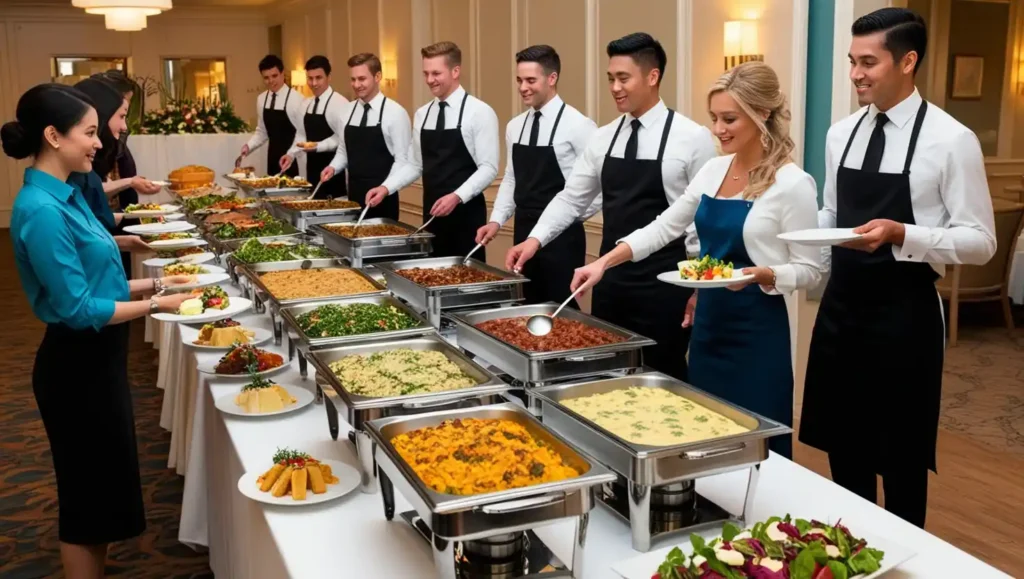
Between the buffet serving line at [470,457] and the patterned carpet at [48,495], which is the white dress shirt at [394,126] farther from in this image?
the buffet serving line at [470,457]

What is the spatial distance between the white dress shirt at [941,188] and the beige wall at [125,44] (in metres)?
12.4

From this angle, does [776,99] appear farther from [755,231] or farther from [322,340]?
[322,340]

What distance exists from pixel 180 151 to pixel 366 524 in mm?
7116

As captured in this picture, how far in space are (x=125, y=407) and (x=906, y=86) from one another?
2174 millimetres

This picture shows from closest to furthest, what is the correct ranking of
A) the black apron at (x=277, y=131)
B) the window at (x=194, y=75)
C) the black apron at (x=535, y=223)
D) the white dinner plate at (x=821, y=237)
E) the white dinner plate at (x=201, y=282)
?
the white dinner plate at (x=821, y=237) → the white dinner plate at (x=201, y=282) → the black apron at (x=535, y=223) → the black apron at (x=277, y=131) → the window at (x=194, y=75)

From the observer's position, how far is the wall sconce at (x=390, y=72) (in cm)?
902

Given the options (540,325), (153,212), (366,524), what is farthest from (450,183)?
(366,524)

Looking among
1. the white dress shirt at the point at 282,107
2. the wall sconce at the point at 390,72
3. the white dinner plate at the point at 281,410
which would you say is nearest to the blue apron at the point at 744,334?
the white dinner plate at the point at 281,410

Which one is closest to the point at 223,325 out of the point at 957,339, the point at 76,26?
the point at 957,339

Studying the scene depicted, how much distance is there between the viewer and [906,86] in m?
2.34

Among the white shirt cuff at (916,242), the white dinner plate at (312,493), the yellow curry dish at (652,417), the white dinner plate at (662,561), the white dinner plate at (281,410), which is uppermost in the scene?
the white shirt cuff at (916,242)

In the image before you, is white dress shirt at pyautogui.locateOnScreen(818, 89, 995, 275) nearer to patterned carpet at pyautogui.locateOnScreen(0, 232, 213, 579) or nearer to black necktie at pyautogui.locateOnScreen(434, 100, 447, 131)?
patterned carpet at pyautogui.locateOnScreen(0, 232, 213, 579)

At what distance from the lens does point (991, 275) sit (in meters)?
5.97

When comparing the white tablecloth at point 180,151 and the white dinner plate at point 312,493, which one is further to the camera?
the white tablecloth at point 180,151
